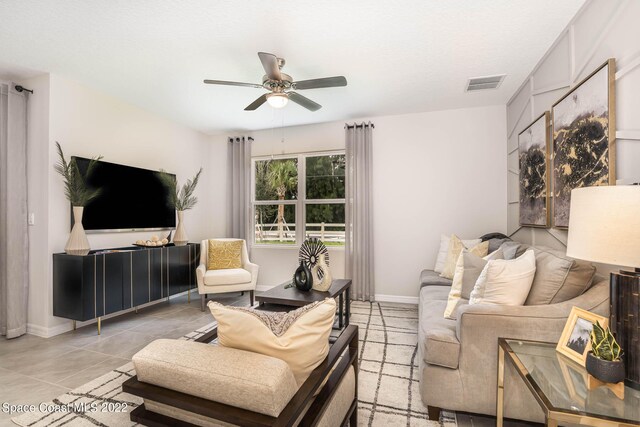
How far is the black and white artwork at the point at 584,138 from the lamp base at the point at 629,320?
87 cm

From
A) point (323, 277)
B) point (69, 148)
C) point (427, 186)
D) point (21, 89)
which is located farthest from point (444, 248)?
point (21, 89)

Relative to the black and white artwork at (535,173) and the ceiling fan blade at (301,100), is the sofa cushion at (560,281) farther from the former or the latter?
the ceiling fan blade at (301,100)

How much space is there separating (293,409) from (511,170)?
3.93 metres

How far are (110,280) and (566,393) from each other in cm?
373

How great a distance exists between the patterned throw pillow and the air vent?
3.60 metres

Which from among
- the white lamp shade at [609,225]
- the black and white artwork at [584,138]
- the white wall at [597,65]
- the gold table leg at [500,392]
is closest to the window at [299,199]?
the white wall at [597,65]

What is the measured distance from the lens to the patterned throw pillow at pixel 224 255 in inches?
164

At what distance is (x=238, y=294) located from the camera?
4621 millimetres

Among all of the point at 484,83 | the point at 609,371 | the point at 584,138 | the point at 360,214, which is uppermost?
the point at 484,83

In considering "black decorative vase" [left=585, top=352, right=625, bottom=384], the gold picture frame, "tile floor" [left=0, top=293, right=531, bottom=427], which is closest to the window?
"tile floor" [left=0, top=293, right=531, bottom=427]

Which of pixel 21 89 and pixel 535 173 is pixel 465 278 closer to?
pixel 535 173

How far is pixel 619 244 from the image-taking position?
3.64 feet

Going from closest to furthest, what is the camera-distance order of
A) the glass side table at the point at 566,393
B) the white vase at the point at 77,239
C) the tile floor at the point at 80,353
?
the glass side table at the point at 566,393, the tile floor at the point at 80,353, the white vase at the point at 77,239

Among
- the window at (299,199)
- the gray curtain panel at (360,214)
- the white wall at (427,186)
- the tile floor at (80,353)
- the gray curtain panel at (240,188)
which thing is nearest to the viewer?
the tile floor at (80,353)
